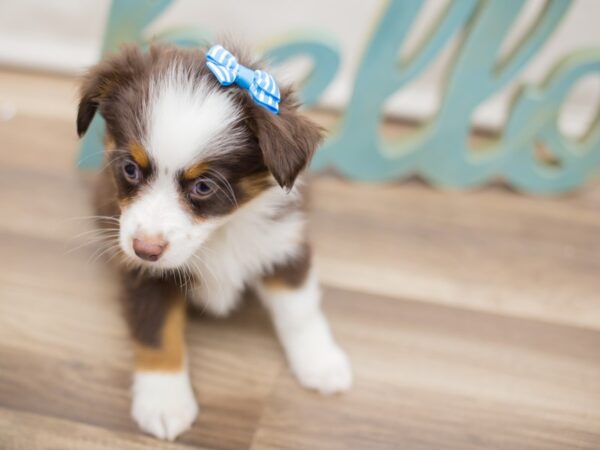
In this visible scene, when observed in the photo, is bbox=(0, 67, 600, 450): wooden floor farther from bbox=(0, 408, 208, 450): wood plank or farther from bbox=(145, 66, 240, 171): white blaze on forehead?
bbox=(145, 66, 240, 171): white blaze on forehead

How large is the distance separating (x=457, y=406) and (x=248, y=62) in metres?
1.01

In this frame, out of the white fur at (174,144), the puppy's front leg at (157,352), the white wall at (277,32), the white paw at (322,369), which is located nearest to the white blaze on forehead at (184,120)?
the white fur at (174,144)

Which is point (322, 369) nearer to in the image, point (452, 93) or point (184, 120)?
point (184, 120)

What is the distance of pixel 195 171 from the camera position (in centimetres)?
126

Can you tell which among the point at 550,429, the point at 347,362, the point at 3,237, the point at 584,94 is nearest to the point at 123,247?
the point at 347,362

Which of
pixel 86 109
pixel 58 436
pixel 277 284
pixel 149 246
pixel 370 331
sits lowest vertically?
pixel 58 436

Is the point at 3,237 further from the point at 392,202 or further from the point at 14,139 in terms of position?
the point at 392,202

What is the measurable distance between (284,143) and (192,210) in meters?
0.25

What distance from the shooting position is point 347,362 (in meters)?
1.69

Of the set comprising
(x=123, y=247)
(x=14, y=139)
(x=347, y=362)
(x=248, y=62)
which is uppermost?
(x=248, y=62)

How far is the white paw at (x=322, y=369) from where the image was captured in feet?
5.30

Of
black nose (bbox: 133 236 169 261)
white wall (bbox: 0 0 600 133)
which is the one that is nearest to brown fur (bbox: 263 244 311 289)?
black nose (bbox: 133 236 169 261)

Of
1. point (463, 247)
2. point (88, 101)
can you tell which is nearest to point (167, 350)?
point (88, 101)

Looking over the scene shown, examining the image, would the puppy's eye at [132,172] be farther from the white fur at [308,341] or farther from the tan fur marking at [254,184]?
the white fur at [308,341]
